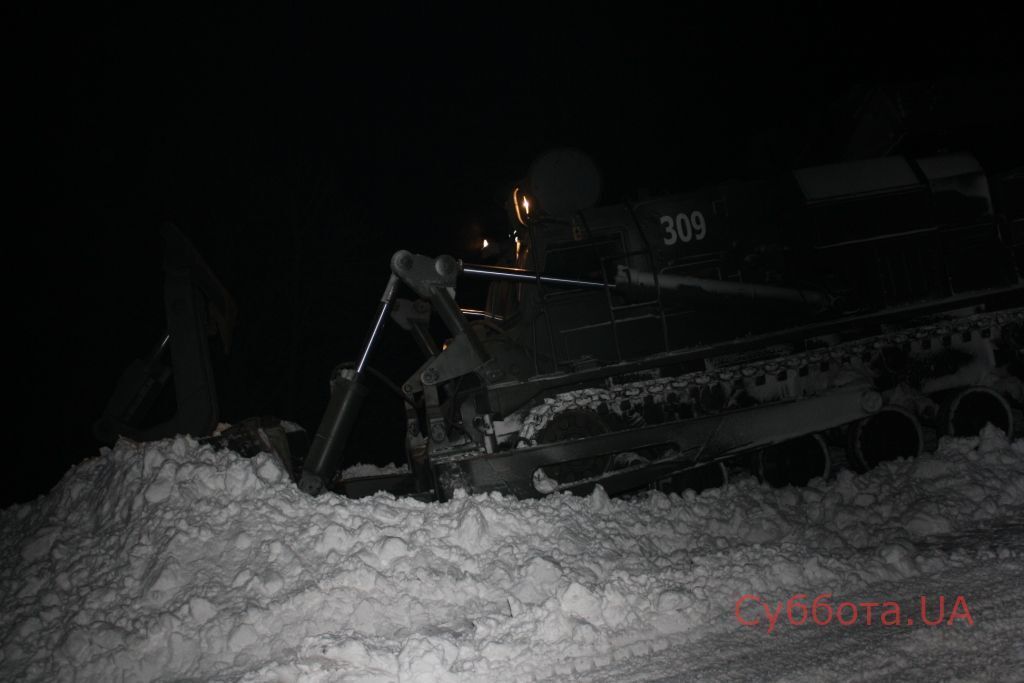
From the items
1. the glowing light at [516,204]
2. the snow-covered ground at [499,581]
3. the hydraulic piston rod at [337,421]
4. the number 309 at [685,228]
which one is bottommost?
the snow-covered ground at [499,581]

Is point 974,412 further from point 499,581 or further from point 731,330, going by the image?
point 499,581

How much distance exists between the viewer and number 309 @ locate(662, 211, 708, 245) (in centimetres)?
744

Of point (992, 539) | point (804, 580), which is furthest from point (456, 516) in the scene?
point (992, 539)

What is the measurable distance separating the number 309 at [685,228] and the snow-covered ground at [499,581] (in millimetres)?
2515

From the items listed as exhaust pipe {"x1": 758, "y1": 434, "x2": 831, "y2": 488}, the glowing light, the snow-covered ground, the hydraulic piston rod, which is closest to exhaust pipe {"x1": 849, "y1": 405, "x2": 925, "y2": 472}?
exhaust pipe {"x1": 758, "y1": 434, "x2": 831, "y2": 488}

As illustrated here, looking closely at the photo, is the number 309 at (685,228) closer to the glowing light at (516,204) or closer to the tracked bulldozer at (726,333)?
the tracked bulldozer at (726,333)

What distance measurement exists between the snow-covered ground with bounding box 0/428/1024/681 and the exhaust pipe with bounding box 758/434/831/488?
0.76 m

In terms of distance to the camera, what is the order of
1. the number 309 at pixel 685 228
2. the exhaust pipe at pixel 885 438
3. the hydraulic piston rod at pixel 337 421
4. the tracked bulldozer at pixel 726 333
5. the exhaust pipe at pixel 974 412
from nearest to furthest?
the hydraulic piston rod at pixel 337 421 → the tracked bulldozer at pixel 726 333 → the exhaust pipe at pixel 885 438 → the exhaust pipe at pixel 974 412 → the number 309 at pixel 685 228

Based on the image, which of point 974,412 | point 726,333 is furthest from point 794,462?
point 974,412

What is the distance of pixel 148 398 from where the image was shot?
23.5 feet

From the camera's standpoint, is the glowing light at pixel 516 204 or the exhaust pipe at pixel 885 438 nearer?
the exhaust pipe at pixel 885 438

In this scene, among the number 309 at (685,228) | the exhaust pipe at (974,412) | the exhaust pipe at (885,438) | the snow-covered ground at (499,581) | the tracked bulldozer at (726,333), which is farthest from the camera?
the number 309 at (685,228)

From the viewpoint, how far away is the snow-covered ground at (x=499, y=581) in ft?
13.6

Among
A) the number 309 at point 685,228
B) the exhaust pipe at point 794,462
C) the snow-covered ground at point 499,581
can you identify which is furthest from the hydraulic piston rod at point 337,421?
the exhaust pipe at point 794,462
